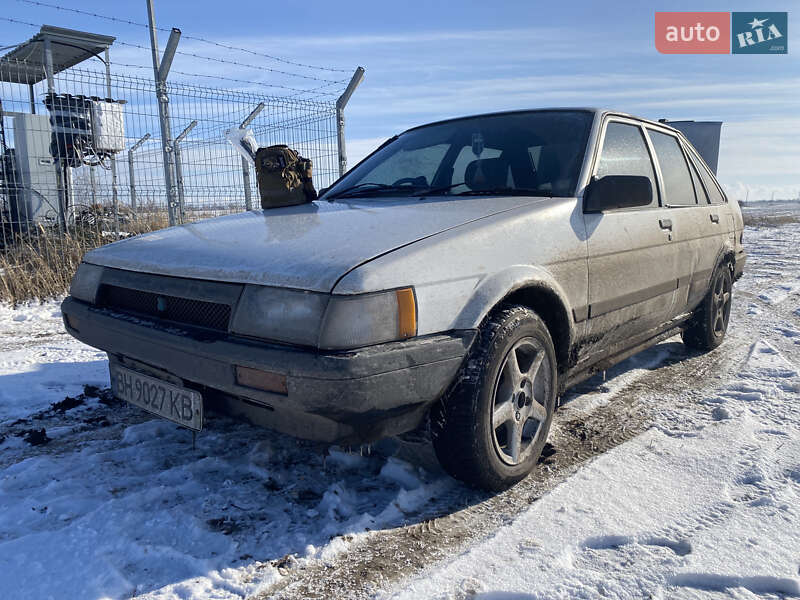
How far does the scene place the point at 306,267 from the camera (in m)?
1.83

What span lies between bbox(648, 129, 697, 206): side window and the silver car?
20cm

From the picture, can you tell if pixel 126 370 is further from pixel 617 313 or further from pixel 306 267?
pixel 617 313

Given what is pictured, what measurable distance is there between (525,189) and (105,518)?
7.27ft

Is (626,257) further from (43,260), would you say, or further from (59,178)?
(59,178)

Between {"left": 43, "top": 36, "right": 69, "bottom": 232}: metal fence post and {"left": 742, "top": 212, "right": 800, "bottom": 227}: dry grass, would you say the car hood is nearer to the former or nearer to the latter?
{"left": 43, "top": 36, "right": 69, "bottom": 232}: metal fence post

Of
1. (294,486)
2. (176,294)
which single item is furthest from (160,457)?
(176,294)

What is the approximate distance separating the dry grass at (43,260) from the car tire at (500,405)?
5.67 meters

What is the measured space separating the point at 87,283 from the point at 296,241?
1.14 metres

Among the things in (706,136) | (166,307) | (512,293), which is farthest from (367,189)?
(706,136)

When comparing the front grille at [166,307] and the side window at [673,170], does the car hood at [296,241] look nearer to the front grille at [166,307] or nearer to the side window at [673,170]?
the front grille at [166,307]

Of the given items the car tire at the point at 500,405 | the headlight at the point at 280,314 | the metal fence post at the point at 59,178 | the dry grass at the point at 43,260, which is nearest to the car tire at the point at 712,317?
the car tire at the point at 500,405

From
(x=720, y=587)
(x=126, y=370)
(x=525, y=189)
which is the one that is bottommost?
(x=720, y=587)

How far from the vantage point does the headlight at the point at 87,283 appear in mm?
2512

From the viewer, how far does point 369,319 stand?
1.75 metres
